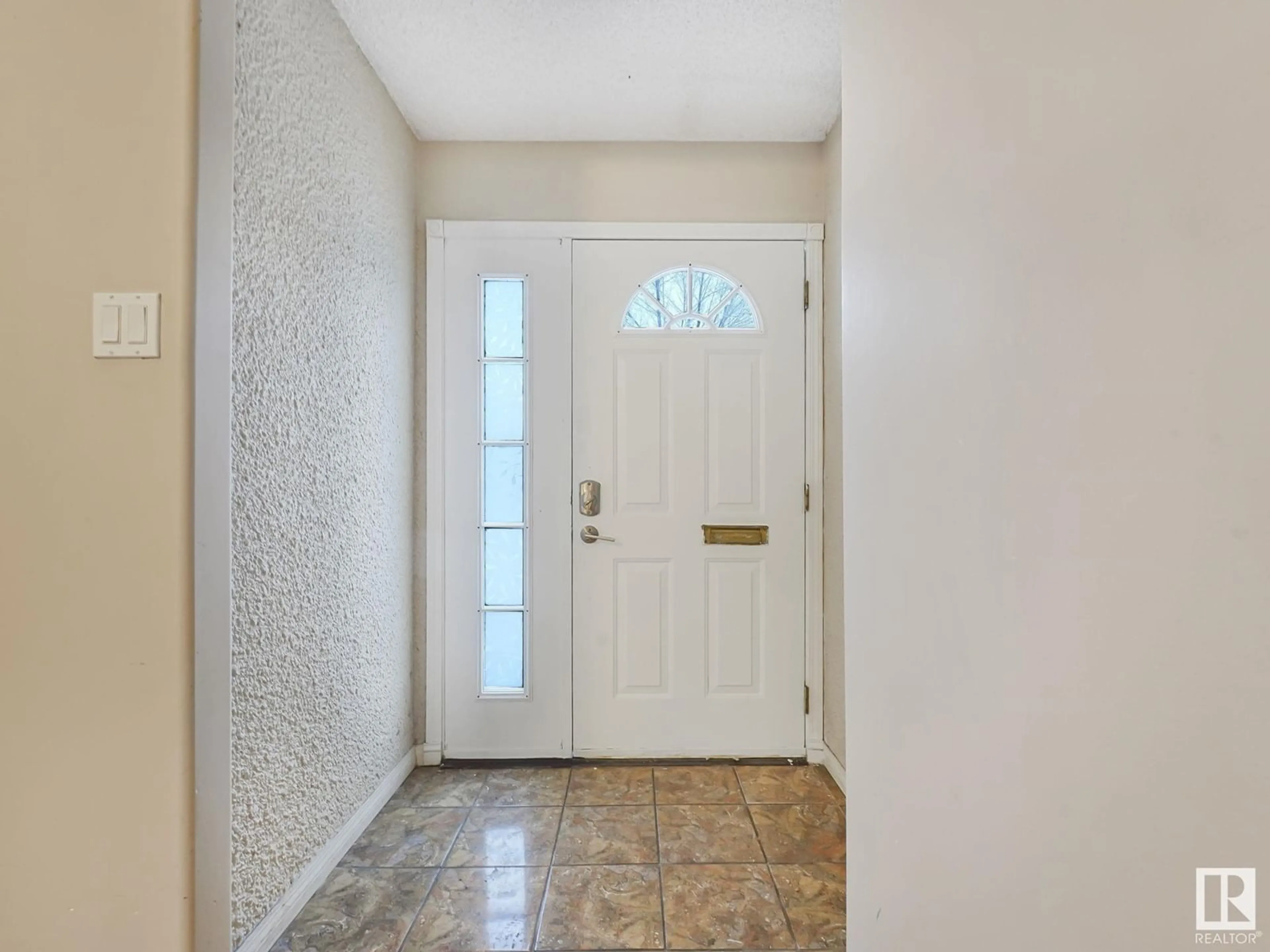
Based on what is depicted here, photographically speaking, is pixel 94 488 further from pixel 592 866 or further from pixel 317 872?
pixel 592 866

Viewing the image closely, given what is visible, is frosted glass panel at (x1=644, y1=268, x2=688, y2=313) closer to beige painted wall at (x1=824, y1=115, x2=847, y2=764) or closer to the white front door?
the white front door

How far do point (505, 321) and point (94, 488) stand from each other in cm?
156

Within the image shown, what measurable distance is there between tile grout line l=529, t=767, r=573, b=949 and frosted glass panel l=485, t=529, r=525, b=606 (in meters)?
0.69

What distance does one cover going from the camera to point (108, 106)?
0.98 metres

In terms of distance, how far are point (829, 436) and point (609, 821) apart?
156cm

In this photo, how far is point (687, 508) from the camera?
2314 mm

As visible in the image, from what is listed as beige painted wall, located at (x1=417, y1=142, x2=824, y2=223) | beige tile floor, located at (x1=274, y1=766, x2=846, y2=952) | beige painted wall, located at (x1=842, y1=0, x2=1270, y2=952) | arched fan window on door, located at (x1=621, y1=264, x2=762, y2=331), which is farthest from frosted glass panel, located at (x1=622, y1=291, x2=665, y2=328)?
beige tile floor, located at (x1=274, y1=766, x2=846, y2=952)

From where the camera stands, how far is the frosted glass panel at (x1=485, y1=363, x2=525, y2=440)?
2326mm

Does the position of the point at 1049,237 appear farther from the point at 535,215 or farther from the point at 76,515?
the point at 535,215

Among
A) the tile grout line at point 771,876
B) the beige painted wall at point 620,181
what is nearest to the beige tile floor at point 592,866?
the tile grout line at point 771,876

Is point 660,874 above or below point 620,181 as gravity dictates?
below

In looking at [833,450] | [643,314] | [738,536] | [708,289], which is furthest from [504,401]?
[833,450]

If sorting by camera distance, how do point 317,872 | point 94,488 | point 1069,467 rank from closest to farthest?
point 1069,467
point 94,488
point 317,872

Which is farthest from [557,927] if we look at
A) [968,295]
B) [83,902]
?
[968,295]
